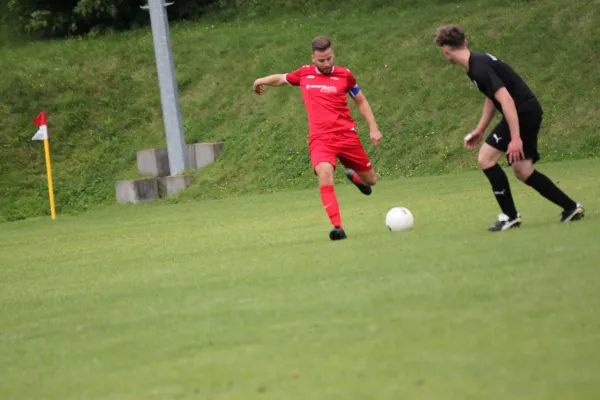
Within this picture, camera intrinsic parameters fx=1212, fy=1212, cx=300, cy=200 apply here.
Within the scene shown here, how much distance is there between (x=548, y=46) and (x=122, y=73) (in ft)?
38.3

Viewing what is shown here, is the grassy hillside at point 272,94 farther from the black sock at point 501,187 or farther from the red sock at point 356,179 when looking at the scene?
the black sock at point 501,187

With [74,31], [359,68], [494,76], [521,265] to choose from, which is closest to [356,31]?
[359,68]

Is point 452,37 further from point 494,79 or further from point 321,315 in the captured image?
point 321,315

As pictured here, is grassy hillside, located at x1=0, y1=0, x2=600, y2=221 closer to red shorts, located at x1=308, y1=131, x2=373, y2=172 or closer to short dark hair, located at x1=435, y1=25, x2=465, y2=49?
red shorts, located at x1=308, y1=131, x2=373, y2=172

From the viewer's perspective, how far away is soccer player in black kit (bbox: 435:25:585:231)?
10234 mm

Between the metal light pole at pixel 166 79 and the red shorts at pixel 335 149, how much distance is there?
45.8ft

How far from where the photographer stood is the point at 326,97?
40.7ft

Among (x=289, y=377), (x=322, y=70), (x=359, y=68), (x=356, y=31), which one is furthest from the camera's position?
(x=356, y=31)

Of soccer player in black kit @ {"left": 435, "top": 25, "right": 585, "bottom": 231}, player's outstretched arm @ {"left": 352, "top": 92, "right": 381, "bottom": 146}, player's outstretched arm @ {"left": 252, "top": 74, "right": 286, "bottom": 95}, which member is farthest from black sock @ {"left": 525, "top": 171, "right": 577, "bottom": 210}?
player's outstretched arm @ {"left": 252, "top": 74, "right": 286, "bottom": 95}

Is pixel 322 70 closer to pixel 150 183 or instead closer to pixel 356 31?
pixel 150 183

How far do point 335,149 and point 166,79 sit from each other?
14663 mm

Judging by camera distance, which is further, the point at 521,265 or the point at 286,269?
the point at 286,269

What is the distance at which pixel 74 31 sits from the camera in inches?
1460

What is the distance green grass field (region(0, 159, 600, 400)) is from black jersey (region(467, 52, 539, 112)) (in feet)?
3.87
